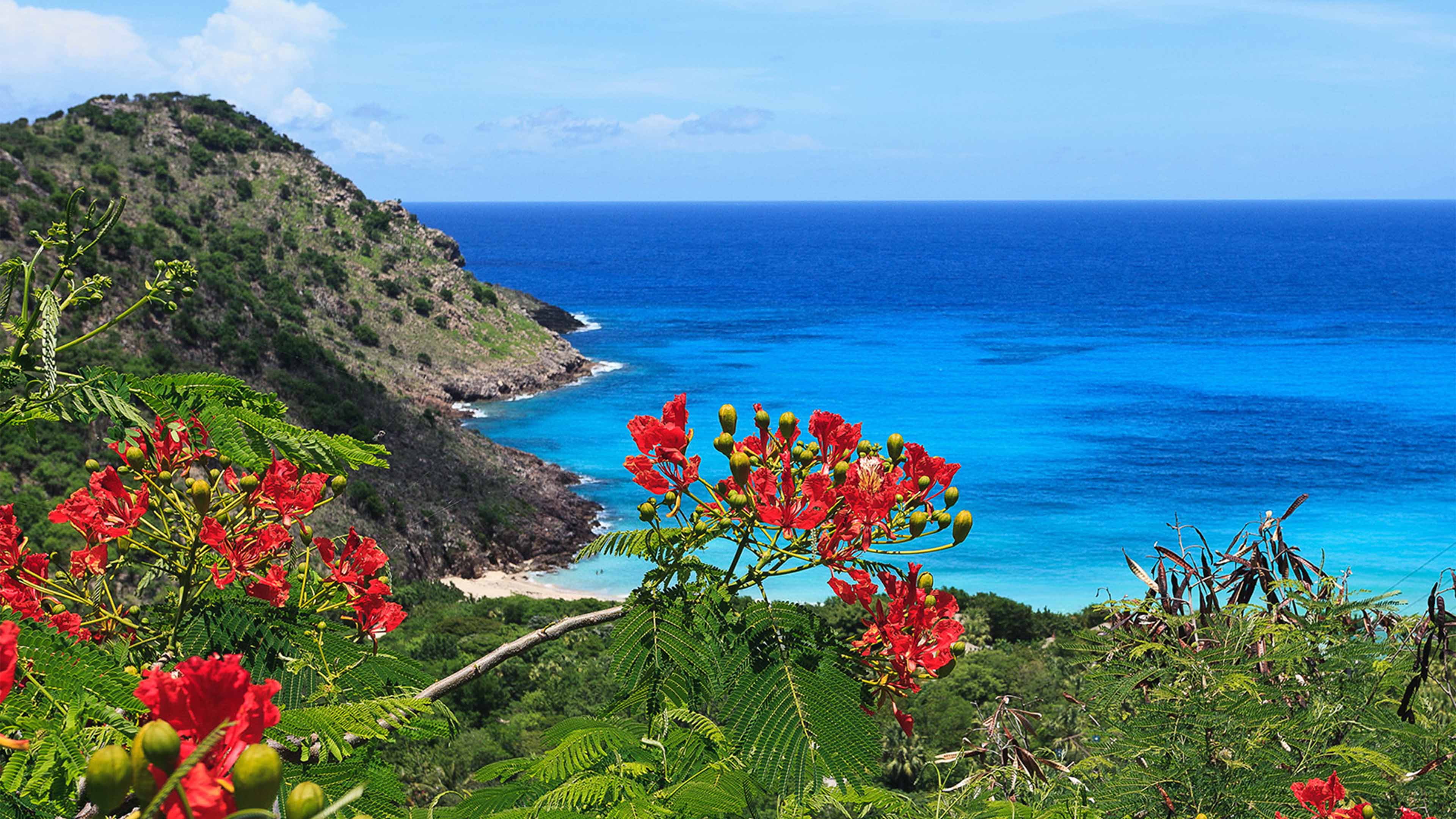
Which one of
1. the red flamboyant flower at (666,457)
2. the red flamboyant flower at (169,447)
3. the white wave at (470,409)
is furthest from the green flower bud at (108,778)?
the white wave at (470,409)

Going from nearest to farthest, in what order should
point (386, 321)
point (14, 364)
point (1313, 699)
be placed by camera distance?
point (14, 364), point (1313, 699), point (386, 321)

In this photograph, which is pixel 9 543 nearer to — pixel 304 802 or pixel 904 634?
Answer: pixel 904 634

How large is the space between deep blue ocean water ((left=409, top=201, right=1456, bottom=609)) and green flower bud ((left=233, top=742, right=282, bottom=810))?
25437 mm

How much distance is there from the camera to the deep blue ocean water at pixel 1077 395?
34406mm

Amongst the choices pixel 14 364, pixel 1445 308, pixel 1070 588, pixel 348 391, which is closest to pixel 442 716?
pixel 14 364

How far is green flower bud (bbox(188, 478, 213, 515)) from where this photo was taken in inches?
86.8

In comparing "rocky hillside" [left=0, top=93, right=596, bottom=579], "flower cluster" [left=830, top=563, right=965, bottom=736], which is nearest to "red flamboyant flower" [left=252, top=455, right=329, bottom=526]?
"flower cluster" [left=830, top=563, right=965, bottom=736]

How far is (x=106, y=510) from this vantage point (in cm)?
264

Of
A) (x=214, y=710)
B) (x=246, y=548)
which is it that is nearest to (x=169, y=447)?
(x=246, y=548)

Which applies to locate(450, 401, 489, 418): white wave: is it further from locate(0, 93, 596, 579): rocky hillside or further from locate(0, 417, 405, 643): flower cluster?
locate(0, 417, 405, 643): flower cluster

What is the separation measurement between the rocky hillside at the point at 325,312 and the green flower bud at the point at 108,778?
985 inches

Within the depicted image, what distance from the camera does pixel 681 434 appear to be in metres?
2.22

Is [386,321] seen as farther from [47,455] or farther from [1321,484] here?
[1321,484]

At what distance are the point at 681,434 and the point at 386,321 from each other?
4997 centimetres
